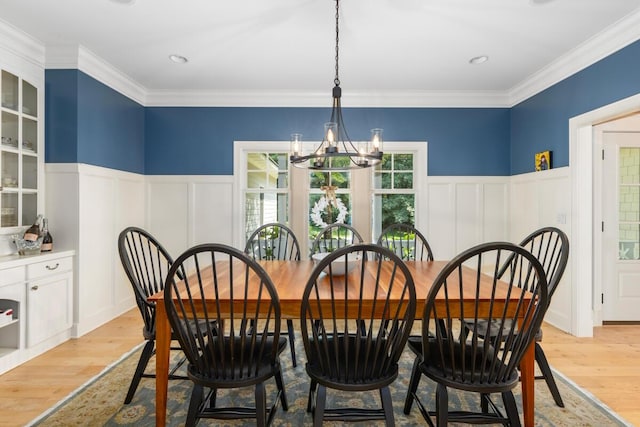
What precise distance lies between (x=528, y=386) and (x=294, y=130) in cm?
350

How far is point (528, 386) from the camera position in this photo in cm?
177

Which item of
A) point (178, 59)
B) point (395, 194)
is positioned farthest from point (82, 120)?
point (395, 194)

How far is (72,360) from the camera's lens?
283cm

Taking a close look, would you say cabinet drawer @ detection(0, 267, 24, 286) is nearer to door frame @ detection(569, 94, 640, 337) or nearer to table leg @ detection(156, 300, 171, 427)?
table leg @ detection(156, 300, 171, 427)

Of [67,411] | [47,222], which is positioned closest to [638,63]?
[67,411]

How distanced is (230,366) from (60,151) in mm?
2768

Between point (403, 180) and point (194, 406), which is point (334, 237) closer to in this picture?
A: point (403, 180)

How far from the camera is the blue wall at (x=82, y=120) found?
10.8ft

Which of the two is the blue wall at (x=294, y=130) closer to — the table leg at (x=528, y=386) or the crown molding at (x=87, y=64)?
the crown molding at (x=87, y=64)

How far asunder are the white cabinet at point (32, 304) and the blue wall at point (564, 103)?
459cm

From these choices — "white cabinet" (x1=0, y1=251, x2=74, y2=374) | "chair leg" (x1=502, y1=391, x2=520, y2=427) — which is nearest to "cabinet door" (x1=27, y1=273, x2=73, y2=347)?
"white cabinet" (x1=0, y1=251, x2=74, y2=374)

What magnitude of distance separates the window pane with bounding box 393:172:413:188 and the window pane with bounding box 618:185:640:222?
6.85 feet

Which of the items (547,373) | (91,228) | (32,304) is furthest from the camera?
(91,228)

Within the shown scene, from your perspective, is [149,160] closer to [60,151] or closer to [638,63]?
[60,151]
